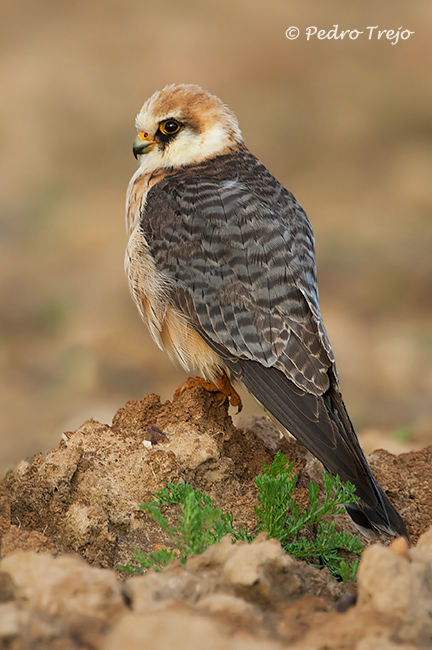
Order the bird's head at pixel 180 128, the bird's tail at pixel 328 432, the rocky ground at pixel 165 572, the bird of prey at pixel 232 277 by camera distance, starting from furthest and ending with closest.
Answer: the bird's head at pixel 180 128, the bird of prey at pixel 232 277, the bird's tail at pixel 328 432, the rocky ground at pixel 165 572

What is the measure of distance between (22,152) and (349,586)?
9008 mm

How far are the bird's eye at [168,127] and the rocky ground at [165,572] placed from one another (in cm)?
180

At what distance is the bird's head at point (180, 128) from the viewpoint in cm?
413

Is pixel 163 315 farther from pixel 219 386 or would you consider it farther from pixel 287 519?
pixel 287 519

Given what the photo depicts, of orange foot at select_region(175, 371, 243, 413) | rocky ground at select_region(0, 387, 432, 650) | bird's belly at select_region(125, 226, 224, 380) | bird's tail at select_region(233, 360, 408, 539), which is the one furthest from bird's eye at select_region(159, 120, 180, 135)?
rocky ground at select_region(0, 387, 432, 650)

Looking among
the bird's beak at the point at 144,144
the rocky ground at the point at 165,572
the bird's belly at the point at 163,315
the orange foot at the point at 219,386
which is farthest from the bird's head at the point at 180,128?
the rocky ground at the point at 165,572

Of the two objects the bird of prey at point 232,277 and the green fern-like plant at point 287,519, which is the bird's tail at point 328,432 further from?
the green fern-like plant at point 287,519

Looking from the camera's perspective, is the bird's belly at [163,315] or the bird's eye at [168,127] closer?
the bird's belly at [163,315]

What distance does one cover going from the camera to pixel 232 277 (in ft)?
11.3

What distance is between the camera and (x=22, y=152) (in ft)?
32.6

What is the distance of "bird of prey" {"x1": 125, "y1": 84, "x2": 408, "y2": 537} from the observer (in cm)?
312

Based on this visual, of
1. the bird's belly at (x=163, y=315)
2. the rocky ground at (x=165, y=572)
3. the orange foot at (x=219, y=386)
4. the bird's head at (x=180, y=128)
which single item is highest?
the bird's head at (x=180, y=128)

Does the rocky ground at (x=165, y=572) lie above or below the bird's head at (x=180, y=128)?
below

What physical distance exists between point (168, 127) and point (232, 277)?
48.4 inches
